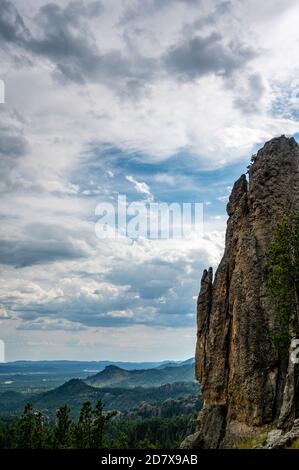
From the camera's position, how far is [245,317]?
54344 mm

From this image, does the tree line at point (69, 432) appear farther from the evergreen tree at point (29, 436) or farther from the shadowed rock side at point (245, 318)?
the shadowed rock side at point (245, 318)

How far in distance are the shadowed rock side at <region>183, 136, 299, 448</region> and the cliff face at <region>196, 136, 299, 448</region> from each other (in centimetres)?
11

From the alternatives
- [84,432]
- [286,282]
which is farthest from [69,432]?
[286,282]

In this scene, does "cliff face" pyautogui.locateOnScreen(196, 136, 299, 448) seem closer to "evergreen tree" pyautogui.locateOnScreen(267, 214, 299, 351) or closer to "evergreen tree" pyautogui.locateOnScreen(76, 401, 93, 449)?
"evergreen tree" pyautogui.locateOnScreen(267, 214, 299, 351)

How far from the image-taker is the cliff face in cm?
5066

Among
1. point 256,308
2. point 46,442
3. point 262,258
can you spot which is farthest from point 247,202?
point 46,442

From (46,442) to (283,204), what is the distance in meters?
86.5

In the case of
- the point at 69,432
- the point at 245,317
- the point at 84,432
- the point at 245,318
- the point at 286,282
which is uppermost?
the point at 286,282

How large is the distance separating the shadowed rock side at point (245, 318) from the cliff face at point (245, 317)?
11cm

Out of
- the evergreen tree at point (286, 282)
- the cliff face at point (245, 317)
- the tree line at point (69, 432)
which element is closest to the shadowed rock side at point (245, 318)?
the cliff face at point (245, 317)

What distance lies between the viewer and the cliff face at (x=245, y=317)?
50.7 meters

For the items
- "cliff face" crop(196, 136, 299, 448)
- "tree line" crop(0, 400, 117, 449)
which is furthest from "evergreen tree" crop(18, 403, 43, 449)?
"cliff face" crop(196, 136, 299, 448)

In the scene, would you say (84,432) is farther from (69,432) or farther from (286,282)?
(286,282)

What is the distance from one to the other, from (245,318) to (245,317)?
0.40ft
